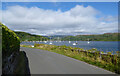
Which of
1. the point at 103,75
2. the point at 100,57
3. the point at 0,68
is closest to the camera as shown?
the point at 0,68

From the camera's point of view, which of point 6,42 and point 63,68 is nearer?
point 6,42

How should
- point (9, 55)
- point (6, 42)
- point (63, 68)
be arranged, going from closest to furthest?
point (6, 42) → point (9, 55) → point (63, 68)

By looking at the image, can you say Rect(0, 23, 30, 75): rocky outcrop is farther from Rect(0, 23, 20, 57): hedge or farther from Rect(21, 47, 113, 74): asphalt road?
Rect(21, 47, 113, 74): asphalt road

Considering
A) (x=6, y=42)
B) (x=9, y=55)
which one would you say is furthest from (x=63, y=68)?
(x=6, y=42)

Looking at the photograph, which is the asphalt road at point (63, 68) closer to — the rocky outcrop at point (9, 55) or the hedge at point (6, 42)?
the rocky outcrop at point (9, 55)

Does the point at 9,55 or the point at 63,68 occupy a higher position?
the point at 9,55

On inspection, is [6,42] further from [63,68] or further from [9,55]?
[63,68]

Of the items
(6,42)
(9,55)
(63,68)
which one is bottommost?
(63,68)

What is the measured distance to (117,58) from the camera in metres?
8.70

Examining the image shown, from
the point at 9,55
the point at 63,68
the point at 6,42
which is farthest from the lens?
the point at 63,68

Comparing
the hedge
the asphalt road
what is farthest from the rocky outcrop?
the asphalt road

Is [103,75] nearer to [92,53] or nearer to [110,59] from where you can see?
[110,59]

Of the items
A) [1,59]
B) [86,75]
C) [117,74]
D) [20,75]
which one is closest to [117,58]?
[117,74]

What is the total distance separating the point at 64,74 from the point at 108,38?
8399 inches
